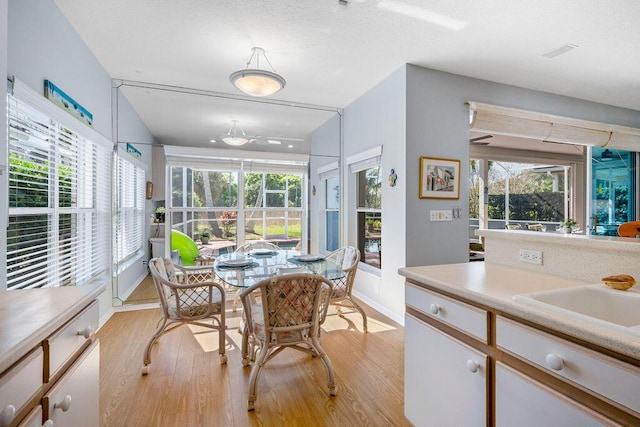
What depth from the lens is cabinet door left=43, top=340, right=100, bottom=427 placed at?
0.89 meters

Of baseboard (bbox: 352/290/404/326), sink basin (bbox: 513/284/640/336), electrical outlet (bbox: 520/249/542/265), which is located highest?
electrical outlet (bbox: 520/249/542/265)

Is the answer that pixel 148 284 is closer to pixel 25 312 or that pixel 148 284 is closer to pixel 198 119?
pixel 198 119

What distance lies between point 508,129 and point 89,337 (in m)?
4.35

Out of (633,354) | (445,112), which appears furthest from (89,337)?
(445,112)

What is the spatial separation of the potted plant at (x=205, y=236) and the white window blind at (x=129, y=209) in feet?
3.25

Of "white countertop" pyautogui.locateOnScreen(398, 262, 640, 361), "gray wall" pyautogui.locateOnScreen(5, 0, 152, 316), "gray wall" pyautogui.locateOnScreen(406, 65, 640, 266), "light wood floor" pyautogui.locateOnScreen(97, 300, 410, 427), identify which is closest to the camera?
"white countertop" pyautogui.locateOnScreen(398, 262, 640, 361)

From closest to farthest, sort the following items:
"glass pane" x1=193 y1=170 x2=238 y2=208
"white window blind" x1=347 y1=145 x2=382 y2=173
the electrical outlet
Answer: the electrical outlet < "white window blind" x1=347 y1=145 x2=382 y2=173 < "glass pane" x1=193 y1=170 x2=238 y2=208

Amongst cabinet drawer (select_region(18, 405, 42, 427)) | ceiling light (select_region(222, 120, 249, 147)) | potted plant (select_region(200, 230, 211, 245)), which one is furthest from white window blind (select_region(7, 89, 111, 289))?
ceiling light (select_region(222, 120, 249, 147))

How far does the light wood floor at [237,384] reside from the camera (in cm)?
176

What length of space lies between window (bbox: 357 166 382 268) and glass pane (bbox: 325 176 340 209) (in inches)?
22.2

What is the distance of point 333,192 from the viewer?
509 centimetres

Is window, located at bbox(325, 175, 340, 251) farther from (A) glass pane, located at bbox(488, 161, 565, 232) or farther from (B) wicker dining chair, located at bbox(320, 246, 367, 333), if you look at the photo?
(A) glass pane, located at bbox(488, 161, 565, 232)

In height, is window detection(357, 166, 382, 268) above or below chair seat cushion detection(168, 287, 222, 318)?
above

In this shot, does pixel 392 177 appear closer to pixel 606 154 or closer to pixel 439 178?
pixel 439 178
